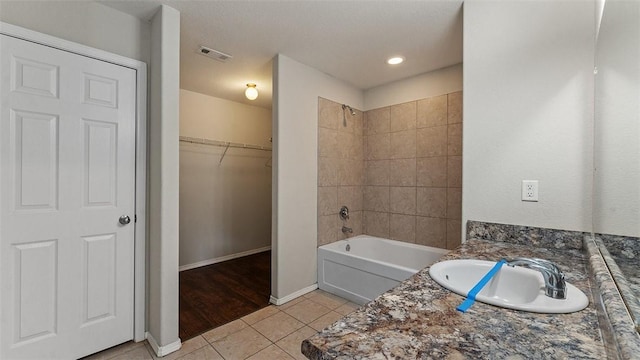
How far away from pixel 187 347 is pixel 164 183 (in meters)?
1.18

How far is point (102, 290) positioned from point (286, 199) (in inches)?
59.1

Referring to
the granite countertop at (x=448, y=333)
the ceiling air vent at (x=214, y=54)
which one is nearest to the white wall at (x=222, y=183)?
the ceiling air vent at (x=214, y=54)

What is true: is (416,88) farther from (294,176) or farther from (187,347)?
(187,347)

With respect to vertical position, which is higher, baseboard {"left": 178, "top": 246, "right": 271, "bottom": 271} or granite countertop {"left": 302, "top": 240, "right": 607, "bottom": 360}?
granite countertop {"left": 302, "top": 240, "right": 607, "bottom": 360}

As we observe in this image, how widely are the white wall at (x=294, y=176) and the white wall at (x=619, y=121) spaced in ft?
6.95

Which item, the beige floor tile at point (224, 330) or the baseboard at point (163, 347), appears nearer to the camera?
the baseboard at point (163, 347)

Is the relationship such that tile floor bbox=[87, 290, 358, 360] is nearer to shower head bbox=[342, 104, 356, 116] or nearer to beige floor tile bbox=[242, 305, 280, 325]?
beige floor tile bbox=[242, 305, 280, 325]

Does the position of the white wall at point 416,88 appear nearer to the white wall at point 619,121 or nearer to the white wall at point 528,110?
the white wall at point 528,110

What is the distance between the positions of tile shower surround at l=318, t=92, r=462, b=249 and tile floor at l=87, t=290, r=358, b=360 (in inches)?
29.2

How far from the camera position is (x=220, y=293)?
282 centimetres

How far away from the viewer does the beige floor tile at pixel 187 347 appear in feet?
5.89

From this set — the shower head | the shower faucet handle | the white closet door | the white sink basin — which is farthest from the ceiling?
the white sink basin

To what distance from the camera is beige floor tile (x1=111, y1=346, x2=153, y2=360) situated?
1.78m

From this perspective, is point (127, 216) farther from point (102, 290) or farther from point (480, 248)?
point (480, 248)
